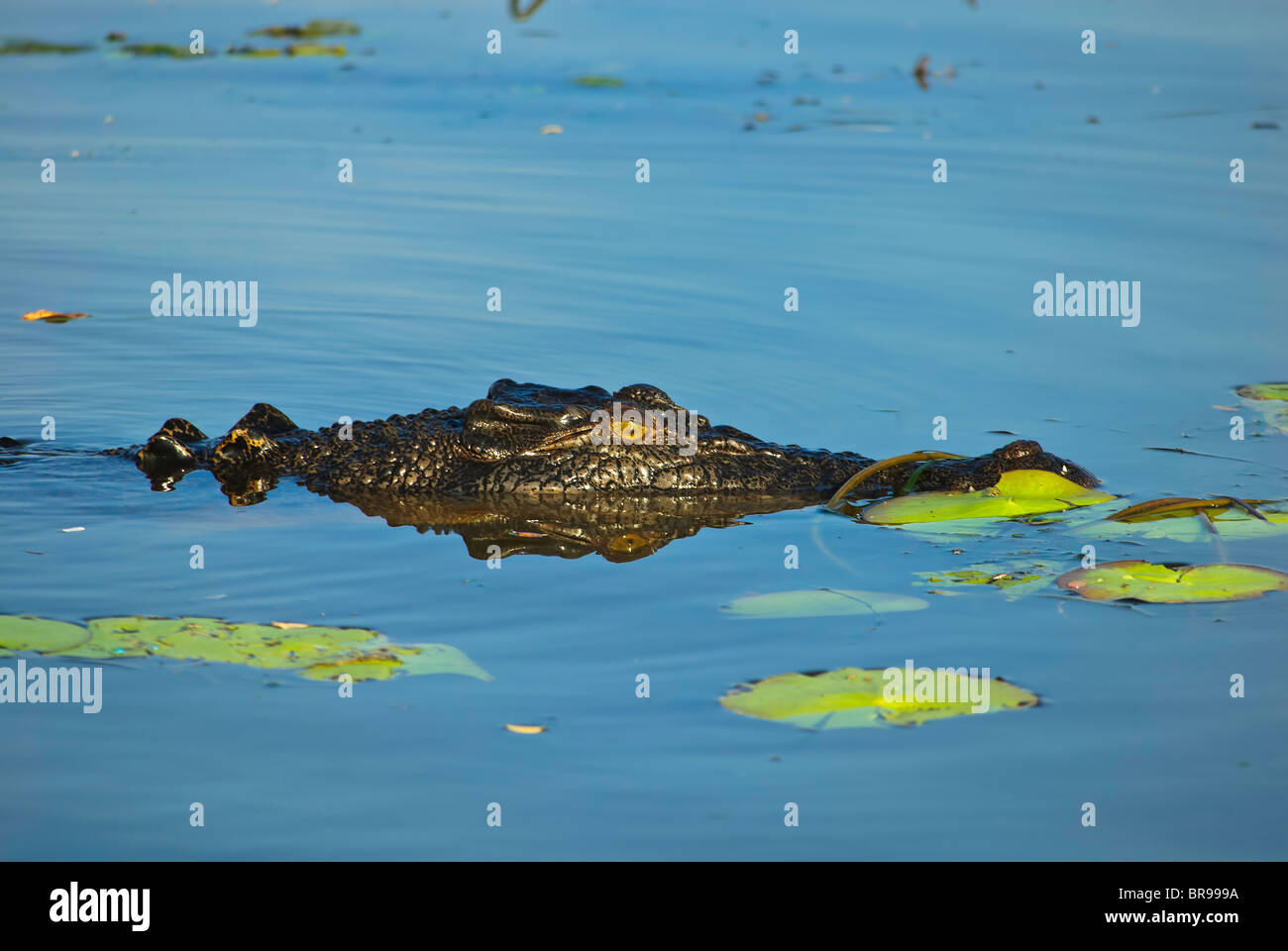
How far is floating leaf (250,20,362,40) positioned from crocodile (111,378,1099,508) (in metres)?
16.0

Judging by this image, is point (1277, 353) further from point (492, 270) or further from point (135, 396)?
point (135, 396)

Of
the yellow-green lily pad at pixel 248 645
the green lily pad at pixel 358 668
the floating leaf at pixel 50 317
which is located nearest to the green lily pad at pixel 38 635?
the yellow-green lily pad at pixel 248 645

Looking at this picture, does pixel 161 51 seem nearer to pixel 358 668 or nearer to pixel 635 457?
pixel 635 457

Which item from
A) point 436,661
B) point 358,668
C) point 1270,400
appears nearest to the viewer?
point 358,668

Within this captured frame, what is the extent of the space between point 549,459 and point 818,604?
2053 mm

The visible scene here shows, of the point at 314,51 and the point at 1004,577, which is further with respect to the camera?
the point at 314,51

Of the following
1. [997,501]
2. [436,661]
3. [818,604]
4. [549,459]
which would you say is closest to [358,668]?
[436,661]

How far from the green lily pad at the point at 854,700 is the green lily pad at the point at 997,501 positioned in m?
1.87

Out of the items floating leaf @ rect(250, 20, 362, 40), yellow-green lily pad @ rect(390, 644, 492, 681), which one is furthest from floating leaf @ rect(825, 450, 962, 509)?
floating leaf @ rect(250, 20, 362, 40)

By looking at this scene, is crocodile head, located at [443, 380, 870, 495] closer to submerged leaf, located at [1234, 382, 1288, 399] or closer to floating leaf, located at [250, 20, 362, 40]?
submerged leaf, located at [1234, 382, 1288, 399]

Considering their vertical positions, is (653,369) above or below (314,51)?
below

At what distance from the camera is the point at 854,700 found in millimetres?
5570

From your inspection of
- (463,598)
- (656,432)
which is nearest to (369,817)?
(463,598)

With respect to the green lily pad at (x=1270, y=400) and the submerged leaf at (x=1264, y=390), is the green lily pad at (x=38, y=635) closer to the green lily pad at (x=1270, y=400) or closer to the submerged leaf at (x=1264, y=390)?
the green lily pad at (x=1270, y=400)
